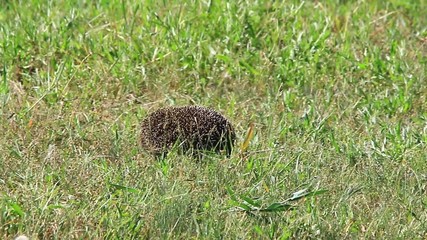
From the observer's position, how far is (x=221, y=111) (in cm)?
586

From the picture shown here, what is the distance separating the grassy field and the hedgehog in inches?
3.5

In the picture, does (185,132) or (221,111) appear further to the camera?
(221,111)

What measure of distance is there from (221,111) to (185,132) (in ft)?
2.58

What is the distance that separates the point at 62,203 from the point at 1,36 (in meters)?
2.10

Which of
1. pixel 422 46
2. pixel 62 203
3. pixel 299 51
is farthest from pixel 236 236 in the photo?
pixel 422 46

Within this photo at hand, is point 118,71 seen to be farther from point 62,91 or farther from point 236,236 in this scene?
point 236,236

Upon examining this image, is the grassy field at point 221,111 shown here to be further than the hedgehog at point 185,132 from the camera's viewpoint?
No

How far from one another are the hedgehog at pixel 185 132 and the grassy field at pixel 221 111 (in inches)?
3.5

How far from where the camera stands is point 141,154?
518cm

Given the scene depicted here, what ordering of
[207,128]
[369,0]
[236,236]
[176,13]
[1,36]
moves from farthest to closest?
[369,0]
[176,13]
[1,36]
[207,128]
[236,236]

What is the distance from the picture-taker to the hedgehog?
200 inches

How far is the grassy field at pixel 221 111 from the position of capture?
4.45 meters

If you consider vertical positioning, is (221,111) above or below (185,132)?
below

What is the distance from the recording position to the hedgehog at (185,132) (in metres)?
5.08
